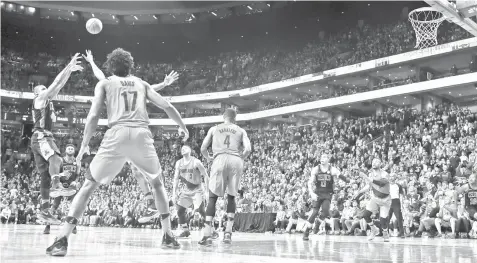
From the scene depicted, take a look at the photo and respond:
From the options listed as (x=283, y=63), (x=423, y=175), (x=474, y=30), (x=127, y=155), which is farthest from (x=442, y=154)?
(x=283, y=63)

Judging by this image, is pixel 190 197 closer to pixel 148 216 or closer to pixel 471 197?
pixel 148 216

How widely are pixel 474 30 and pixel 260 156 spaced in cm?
2266

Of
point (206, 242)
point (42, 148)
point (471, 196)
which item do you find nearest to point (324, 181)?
point (206, 242)

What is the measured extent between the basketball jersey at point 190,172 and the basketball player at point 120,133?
559 centimetres

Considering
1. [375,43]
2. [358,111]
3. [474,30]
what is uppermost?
[375,43]

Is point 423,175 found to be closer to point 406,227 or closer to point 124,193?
point 406,227

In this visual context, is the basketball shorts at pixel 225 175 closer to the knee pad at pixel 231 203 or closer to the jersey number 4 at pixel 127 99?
the knee pad at pixel 231 203

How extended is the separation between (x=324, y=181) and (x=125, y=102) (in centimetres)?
723

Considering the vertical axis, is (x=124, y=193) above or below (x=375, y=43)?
below

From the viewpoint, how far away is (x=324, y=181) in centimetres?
1207

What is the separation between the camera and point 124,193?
3316cm

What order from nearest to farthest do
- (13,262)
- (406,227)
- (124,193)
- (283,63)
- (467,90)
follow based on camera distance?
(13,262), (406,227), (124,193), (467,90), (283,63)

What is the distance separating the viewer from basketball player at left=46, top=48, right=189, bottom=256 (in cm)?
559

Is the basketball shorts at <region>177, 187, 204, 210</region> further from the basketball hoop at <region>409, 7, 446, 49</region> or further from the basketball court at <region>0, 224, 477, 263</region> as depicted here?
the basketball hoop at <region>409, 7, 446, 49</region>
